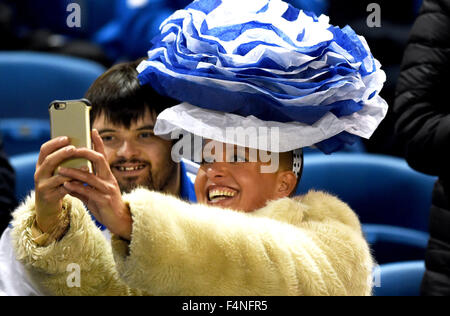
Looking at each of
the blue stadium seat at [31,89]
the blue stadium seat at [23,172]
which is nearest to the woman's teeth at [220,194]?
the blue stadium seat at [23,172]

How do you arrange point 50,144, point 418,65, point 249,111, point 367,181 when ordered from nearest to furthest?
1. point 50,144
2. point 249,111
3. point 418,65
4. point 367,181

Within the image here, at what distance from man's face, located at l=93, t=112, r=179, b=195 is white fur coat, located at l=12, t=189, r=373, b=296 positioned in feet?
0.67

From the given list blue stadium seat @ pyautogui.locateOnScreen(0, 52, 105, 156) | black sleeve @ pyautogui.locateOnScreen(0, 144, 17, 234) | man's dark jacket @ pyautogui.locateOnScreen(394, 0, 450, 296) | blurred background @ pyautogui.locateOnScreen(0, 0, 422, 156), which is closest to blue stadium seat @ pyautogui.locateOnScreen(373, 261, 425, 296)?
man's dark jacket @ pyautogui.locateOnScreen(394, 0, 450, 296)

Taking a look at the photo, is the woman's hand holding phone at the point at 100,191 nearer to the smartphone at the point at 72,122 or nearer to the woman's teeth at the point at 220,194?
the smartphone at the point at 72,122

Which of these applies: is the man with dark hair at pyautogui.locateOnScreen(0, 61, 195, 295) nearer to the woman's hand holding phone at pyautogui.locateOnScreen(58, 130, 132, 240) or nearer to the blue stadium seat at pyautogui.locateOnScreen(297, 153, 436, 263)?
the woman's hand holding phone at pyautogui.locateOnScreen(58, 130, 132, 240)

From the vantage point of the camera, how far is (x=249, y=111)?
46.8 inches

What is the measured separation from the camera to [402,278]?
5.69 feet

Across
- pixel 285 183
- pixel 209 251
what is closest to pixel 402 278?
pixel 285 183

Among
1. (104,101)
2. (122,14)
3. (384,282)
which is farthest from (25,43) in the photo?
(384,282)

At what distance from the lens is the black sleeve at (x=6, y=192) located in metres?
1.69
